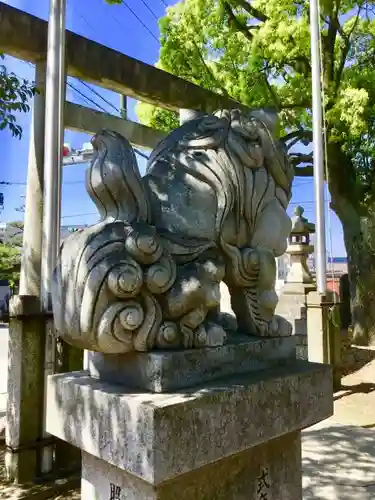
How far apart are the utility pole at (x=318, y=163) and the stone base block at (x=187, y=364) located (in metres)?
4.13

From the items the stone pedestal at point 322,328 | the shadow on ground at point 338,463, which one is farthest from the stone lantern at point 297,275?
the shadow on ground at point 338,463

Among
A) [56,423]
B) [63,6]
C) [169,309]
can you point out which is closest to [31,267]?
[63,6]

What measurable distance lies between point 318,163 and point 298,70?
4386mm

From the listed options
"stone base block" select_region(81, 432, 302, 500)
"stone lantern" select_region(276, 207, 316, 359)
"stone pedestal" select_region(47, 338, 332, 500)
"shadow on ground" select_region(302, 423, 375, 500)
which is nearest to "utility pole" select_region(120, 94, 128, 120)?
"stone lantern" select_region(276, 207, 316, 359)

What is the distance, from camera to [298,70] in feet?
30.7

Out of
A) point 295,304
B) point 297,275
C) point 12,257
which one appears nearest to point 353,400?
point 295,304

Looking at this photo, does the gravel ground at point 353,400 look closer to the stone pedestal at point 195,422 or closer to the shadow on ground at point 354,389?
the shadow on ground at point 354,389

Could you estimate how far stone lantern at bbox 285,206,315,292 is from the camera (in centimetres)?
797

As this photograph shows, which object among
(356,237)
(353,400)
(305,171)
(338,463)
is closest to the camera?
(338,463)

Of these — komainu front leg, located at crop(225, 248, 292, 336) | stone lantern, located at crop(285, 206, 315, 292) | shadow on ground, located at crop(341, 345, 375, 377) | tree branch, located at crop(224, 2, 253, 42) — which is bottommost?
shadow on ground, located at crop(341, 345, 375, 377)

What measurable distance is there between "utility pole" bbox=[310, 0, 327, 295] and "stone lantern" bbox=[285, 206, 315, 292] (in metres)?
1.98

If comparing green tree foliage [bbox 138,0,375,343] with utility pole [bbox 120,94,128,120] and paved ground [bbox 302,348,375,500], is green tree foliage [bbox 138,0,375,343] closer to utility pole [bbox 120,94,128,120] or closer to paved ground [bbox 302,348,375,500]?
utility pole [bbox 120,94,128,120]

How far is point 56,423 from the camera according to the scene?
67.2 inches

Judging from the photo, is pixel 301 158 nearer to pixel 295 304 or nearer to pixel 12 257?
pixel 295 304
